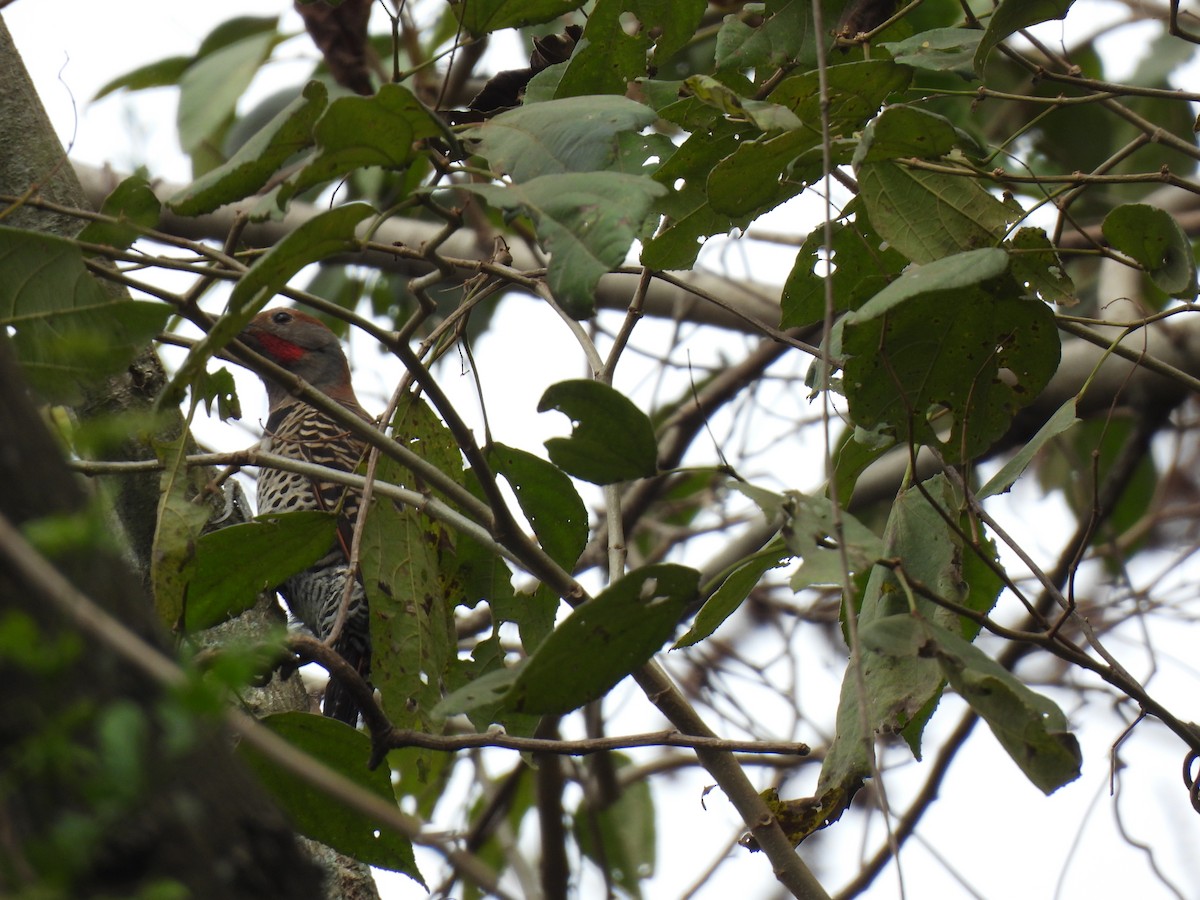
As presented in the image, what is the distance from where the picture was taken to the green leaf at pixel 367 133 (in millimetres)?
1248

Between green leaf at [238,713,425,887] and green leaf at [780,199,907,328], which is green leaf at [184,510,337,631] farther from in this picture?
green leaf at [780,199,907,328]

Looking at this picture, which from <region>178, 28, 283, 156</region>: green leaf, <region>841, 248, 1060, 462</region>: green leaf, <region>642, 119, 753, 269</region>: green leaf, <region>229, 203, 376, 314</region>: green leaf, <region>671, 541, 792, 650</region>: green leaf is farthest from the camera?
<region>178, 28, 283, 156</region>: green leaf

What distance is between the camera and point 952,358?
5.29ft

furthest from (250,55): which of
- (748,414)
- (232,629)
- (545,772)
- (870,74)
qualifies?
(870,74)

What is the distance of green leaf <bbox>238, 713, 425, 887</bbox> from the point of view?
63.0 inches

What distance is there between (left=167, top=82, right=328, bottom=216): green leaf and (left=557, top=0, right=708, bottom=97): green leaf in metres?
0.50

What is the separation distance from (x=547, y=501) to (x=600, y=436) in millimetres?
409

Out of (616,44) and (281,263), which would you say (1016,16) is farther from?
(281,263)

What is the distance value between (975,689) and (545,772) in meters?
2.49

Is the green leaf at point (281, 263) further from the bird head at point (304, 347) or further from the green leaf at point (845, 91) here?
the bird head at point (304, 347)

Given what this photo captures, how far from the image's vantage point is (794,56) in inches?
73.7

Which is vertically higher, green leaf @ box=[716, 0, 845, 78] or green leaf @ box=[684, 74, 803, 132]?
green leaf @ box=[716, 0, 845, 78]

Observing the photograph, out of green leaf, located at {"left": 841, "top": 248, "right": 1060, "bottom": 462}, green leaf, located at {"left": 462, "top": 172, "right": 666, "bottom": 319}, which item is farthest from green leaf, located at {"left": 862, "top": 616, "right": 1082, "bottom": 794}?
green leaf, located at {"left": 462, "top": 172, "right": 666, "bottom": 319}

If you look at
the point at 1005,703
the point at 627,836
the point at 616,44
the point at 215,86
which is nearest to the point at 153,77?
the point at 215,86
